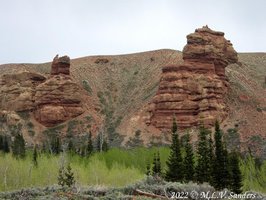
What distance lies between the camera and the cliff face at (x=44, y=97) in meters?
100

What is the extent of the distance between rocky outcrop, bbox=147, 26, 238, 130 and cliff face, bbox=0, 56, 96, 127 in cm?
1944

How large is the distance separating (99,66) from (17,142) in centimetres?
5062

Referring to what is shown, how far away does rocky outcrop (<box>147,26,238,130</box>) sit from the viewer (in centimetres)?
8919

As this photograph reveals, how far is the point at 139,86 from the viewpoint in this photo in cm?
11425

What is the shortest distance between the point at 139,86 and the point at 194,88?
2543 cm

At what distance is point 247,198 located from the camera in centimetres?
1561

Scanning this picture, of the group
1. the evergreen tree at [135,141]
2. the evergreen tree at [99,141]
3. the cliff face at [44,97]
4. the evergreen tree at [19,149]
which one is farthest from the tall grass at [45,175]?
the cliff face at [44,97]

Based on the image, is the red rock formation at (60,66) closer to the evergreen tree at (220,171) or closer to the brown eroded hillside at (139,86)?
the brown eroded hillside at (139,86)

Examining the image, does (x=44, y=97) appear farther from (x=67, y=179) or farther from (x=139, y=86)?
(x=67, y=179)

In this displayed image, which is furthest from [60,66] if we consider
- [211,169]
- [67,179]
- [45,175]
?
[67,179]

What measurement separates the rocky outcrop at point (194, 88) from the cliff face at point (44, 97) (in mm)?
19445

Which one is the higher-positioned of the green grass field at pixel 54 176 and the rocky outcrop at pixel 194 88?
the rocky outcrop at pixel 194 88

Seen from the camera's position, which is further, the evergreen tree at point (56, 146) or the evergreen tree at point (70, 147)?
→ the evergreen tree at point (56, 146)

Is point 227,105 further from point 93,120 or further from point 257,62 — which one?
point 257,62
